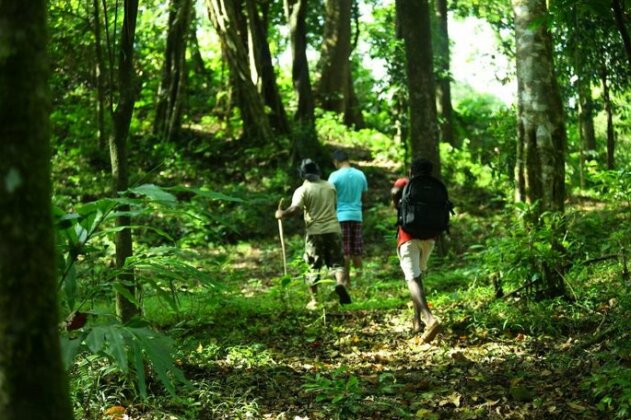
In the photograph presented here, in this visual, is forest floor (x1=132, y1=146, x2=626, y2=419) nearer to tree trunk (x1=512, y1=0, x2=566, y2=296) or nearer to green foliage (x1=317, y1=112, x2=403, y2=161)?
tree trunk (x1=512, y1=0, x2=566, y2=296)

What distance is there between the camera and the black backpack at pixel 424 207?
24.4 feet

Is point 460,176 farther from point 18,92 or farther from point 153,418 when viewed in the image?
point 18,92

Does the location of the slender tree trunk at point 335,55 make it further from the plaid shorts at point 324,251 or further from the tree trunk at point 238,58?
the plaid shorts at point 324,251

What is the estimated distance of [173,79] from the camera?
19.3m

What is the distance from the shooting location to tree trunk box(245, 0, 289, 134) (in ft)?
60.4

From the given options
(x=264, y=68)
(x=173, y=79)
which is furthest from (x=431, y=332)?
(x=173, y=79)

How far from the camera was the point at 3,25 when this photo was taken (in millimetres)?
2273

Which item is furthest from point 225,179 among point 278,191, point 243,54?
point 243,54

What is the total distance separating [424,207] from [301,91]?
38.0 ft

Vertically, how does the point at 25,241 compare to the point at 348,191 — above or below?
below

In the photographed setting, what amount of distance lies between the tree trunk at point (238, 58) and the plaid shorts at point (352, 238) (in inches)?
315

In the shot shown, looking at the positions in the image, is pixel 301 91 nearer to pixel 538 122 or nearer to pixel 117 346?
pixel 538 122

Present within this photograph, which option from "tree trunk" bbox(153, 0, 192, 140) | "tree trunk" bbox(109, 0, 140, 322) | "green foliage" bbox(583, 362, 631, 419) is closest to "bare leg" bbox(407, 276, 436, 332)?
"green foliage" bbox(583, 362, 631, 419)

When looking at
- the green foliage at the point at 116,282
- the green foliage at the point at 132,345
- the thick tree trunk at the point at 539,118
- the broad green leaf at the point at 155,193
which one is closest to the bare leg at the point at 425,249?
the thick tree trunk at the point at 539,118
